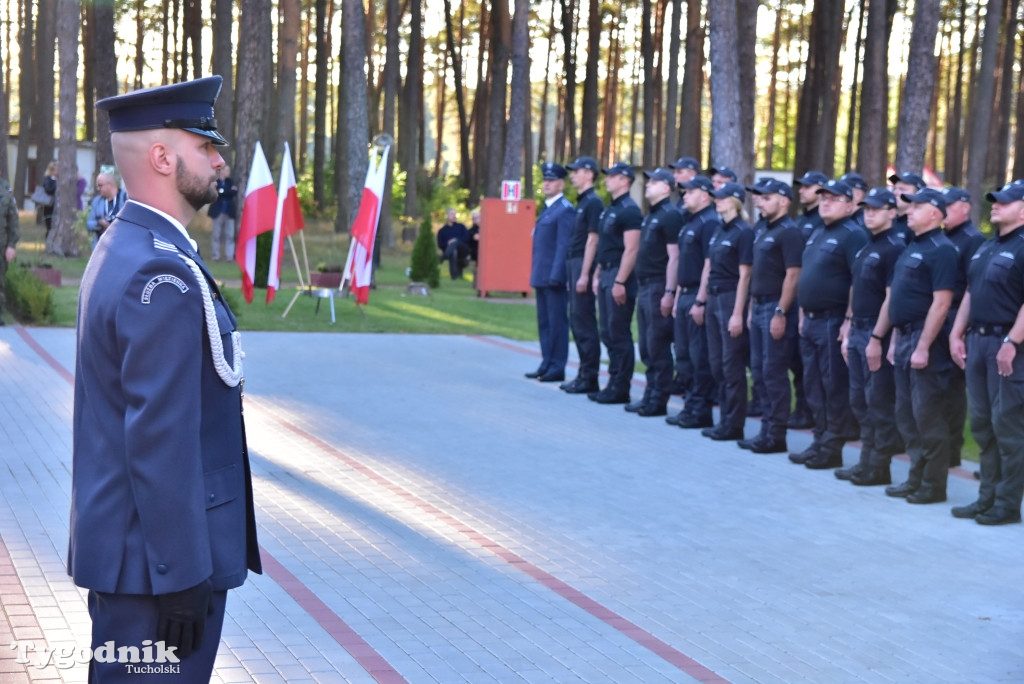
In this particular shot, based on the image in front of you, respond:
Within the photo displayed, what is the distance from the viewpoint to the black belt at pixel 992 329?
334 inches

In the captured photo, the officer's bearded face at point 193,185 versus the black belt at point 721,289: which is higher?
the officer's bearded face at point 193,185

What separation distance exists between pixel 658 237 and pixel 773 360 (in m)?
2.01

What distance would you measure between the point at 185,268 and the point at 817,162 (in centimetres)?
3567

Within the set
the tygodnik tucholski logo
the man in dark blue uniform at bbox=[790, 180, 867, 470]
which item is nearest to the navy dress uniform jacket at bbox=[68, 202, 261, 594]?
the tygodnik tucholski logo

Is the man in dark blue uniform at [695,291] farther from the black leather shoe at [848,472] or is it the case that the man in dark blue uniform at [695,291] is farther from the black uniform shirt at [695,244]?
the black leather shoe at [848,472]

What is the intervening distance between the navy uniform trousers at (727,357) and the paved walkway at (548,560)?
14.1 inches

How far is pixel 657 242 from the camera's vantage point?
12344 mm

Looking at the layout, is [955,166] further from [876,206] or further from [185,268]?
[185,268]

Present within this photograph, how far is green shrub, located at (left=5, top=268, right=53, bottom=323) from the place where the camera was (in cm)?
1675

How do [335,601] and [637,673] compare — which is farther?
[335,601]

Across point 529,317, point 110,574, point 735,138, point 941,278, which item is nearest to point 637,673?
point 110,574

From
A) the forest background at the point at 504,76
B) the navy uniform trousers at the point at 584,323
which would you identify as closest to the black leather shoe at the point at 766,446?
the navy uniform trousers at the point at 584,323

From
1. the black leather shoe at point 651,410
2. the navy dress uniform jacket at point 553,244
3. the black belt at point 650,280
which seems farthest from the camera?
the navy dress uniform jacket at point 553,244

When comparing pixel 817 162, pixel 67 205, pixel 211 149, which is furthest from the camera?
pixel 817 162
